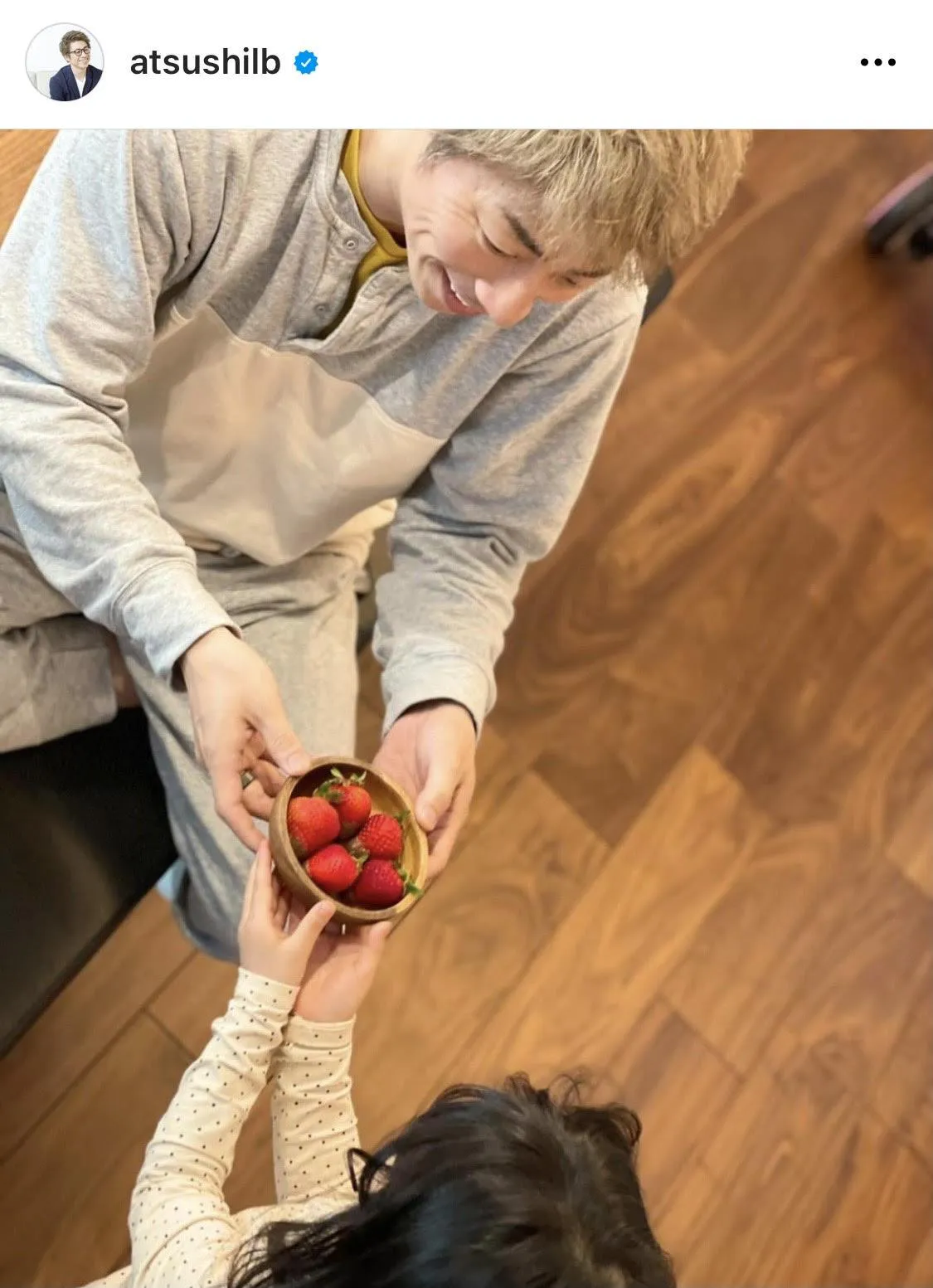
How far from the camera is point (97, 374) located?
801 mm

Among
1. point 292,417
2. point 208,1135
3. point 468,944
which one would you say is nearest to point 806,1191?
point 468,944

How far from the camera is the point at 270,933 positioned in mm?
819

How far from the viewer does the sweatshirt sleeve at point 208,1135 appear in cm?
78

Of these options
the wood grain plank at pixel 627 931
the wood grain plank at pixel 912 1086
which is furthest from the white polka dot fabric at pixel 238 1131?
the wood grain plank at pixel 912 1086

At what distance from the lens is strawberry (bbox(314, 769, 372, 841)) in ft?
2.71

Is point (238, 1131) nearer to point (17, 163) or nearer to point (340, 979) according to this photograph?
point (340, 979)

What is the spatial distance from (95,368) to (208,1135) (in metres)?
0.59

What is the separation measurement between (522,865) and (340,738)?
1.84 ft

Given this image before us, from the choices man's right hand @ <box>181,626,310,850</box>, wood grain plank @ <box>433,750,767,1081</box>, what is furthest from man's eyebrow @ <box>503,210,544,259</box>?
wood grain plank @ <box>433,750,767,1081</box>

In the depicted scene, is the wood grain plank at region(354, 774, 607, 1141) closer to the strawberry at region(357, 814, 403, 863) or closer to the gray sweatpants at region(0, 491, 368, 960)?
the gray sweatpants at region(0, 491, 368, 960)
